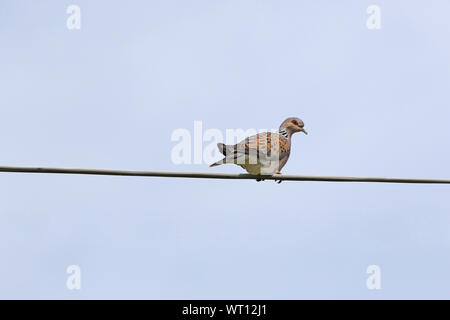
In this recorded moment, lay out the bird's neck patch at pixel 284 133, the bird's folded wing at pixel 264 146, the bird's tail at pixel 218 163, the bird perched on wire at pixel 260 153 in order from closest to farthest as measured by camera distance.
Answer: the bird's tail at pixel 218 163
the bird perched on wire at pixel 260 153
the bird's folded wing at pixel 264 146
the bird's neck patch at pixel 284 133

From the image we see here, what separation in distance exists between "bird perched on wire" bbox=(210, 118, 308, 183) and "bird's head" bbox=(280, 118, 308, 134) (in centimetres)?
14

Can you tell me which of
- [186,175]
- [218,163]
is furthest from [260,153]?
[186,175]

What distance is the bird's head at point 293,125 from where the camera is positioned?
1405 centimetres

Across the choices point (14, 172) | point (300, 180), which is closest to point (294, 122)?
point (300, 180)

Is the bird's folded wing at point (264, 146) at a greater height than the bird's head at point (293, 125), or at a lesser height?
lesser

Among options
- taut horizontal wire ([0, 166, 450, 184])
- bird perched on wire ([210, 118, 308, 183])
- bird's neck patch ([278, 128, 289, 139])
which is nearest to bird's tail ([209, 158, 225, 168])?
bird perched on wire ([210, 118, 308, 183])

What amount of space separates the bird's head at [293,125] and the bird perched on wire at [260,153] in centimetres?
14

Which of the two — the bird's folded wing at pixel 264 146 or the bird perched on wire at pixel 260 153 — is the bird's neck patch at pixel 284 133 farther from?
the bird's folded wing at pixel 264 146

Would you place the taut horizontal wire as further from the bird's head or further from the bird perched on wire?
the bird's head

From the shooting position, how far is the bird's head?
14.1 m

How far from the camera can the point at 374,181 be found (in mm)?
10656

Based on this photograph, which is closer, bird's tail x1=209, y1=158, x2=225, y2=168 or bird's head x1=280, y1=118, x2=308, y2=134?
bird's tail x1=209, y1=158, x2=225, y2=168

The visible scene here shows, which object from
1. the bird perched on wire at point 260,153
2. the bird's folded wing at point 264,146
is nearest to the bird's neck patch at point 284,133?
the bird perched on wire at point 260,153

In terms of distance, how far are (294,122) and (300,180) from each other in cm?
352
